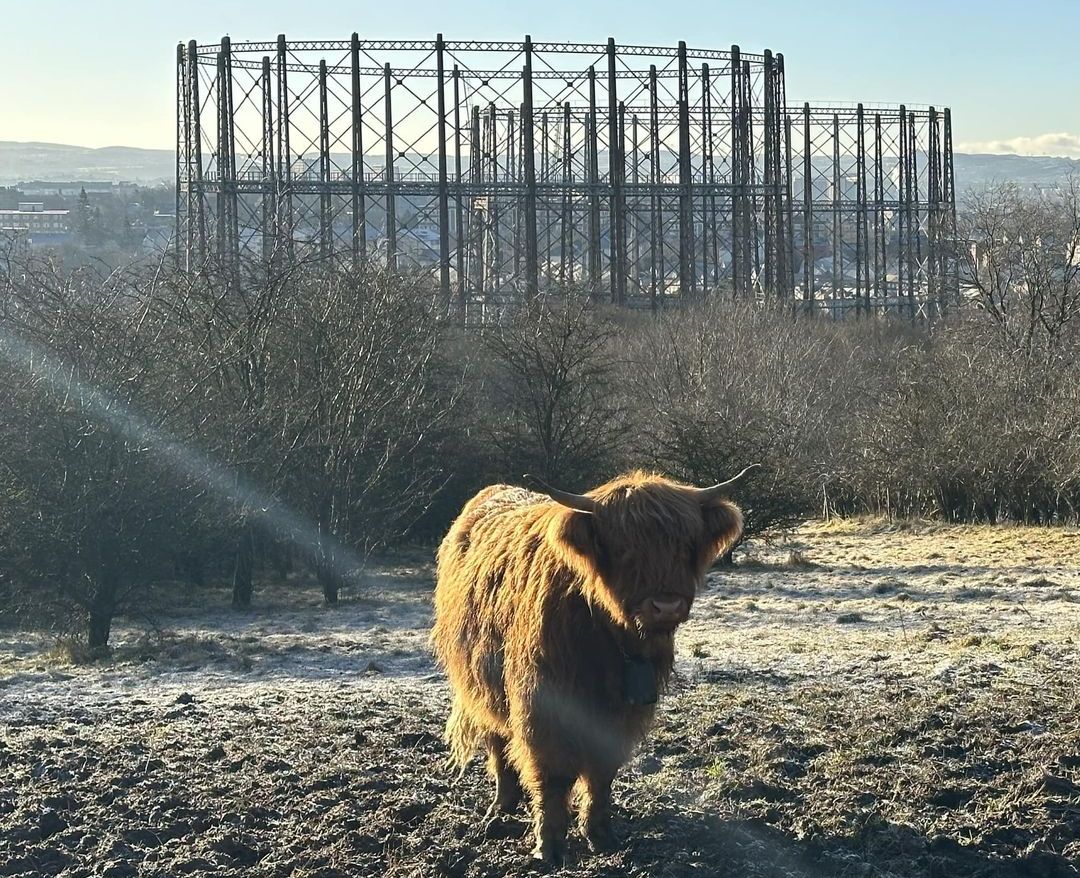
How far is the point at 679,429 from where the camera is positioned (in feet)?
70.4

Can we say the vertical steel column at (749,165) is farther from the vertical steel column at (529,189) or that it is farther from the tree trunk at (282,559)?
the tree trunk at (282,559)

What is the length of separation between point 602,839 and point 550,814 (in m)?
0.30

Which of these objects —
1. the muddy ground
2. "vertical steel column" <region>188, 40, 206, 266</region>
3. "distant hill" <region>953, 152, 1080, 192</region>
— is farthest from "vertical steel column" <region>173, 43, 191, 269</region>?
"distant hill" <region>953, 152, 1080, 192</region>

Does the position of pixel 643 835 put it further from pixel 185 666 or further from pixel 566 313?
pixel 566 313

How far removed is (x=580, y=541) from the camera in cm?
584

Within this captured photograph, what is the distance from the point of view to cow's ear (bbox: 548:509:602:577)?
5840 mm

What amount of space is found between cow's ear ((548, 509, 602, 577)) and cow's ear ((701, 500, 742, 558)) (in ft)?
1.73

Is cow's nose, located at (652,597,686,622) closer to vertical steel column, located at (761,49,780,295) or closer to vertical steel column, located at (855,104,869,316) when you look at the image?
vertical steel column, located at (761,49,780,295)

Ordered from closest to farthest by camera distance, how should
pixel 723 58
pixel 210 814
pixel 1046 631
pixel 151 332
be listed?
pixel 210 814 → pixel 1046 631 → pixel 151 332 → pixel 723 58

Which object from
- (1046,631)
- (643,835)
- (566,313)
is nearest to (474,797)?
(643,835)

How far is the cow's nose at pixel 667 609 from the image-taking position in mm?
5680

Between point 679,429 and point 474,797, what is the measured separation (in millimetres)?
14617

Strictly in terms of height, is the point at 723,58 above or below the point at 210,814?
above

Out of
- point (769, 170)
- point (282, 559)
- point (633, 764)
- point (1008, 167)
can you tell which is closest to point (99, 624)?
point (282, 559)
